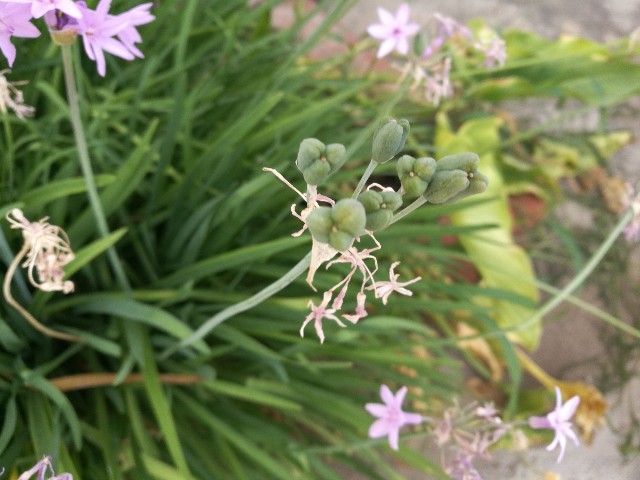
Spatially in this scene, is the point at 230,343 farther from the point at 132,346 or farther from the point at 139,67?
the point at 139,67

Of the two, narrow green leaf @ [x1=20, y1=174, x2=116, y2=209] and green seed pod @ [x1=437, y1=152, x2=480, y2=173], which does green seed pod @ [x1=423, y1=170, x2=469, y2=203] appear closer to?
green seed pod @ [x1=437, y1=152, x2=480, y2=173]

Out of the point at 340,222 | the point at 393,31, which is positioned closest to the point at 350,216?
the point at 340,222

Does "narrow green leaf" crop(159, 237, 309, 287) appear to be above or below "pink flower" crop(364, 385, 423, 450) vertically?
above

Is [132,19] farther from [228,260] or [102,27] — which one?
[228,260]

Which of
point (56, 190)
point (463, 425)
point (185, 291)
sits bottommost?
point (463, 425)

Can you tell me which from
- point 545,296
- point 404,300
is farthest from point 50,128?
point 545,296

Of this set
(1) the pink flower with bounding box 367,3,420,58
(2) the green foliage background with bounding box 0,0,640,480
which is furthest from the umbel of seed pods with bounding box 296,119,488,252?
(1) the pink flower with bounding box 367,3,420,58
